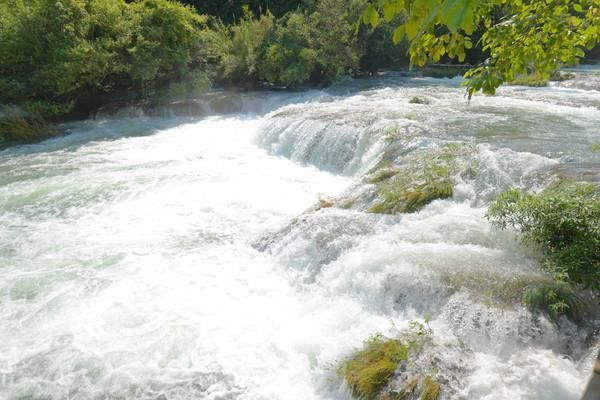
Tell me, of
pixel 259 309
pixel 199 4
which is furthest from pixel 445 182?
pixel 199 4

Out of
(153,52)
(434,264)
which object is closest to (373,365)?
(434,264)

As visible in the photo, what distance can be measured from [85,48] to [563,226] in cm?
1346

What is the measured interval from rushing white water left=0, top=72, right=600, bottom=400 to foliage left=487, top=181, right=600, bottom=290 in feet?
1.17

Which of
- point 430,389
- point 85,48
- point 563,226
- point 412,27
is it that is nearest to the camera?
point 412,27

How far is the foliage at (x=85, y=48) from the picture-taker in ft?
40.0

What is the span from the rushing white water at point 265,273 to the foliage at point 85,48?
3.81 m

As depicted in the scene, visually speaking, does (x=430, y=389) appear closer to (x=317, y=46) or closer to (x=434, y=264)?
(x=434, y=264)

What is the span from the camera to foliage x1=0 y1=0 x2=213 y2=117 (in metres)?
12.2

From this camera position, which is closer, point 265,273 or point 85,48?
point 265,273

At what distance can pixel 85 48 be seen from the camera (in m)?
12.3

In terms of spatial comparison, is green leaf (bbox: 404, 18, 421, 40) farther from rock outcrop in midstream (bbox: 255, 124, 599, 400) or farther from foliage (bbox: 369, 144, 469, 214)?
foliage (bbox: 369, 144, 469, 214)

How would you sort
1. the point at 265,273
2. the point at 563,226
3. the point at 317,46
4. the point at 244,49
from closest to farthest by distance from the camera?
the point at 563,226 < the point at 265,273 < the point at 317,46 < the point at 244,49

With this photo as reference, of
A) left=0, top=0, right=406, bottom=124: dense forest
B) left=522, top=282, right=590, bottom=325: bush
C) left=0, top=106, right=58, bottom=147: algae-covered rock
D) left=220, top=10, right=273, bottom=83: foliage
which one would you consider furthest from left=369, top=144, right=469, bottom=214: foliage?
left=220, top=10, right=273, bottom=83: foliage

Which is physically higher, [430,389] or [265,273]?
[430,389]
